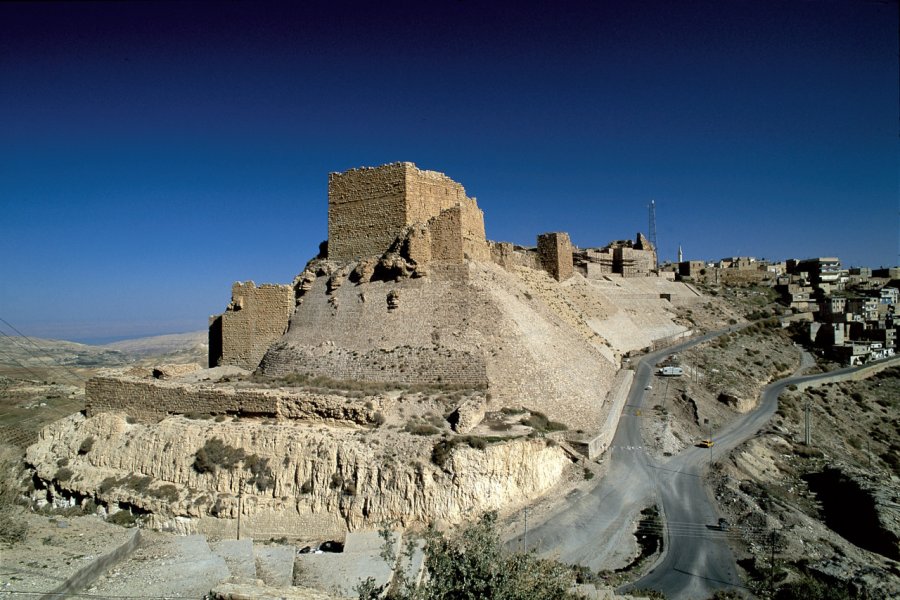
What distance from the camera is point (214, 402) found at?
1573 centimetres

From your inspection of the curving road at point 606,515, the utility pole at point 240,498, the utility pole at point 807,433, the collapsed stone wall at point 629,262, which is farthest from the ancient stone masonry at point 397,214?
the collapsed stone wall at point 629,262

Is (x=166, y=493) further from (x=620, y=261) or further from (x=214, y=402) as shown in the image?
(x=620, y=261)

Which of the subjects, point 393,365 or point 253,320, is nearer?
point 393,365

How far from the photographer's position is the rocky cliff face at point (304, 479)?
1318 centimetres

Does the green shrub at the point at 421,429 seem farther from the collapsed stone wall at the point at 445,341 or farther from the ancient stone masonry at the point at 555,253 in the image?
the ancient stone masonry at the point at 555,253

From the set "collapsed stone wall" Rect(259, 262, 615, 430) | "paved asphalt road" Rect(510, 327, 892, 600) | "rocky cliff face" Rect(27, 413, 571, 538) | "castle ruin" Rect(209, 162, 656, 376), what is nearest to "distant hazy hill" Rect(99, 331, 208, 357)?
"castle ruin" Rect(209, 162, 656, 376)

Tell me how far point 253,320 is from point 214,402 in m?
6.65

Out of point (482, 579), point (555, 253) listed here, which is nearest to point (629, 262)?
point (555, 253)

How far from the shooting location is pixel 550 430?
16656 millimetres

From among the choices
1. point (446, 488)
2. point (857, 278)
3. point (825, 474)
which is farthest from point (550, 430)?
point (857, 278)

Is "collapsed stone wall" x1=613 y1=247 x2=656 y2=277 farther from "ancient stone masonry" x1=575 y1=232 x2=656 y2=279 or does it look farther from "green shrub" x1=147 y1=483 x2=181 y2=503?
"green shrub" x1=147 y1=483 x2=181 y2=503

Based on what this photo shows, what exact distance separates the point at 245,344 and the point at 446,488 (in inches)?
481

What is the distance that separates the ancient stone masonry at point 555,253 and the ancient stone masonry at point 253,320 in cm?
1560

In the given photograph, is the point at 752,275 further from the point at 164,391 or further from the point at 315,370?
the point at 164,391
